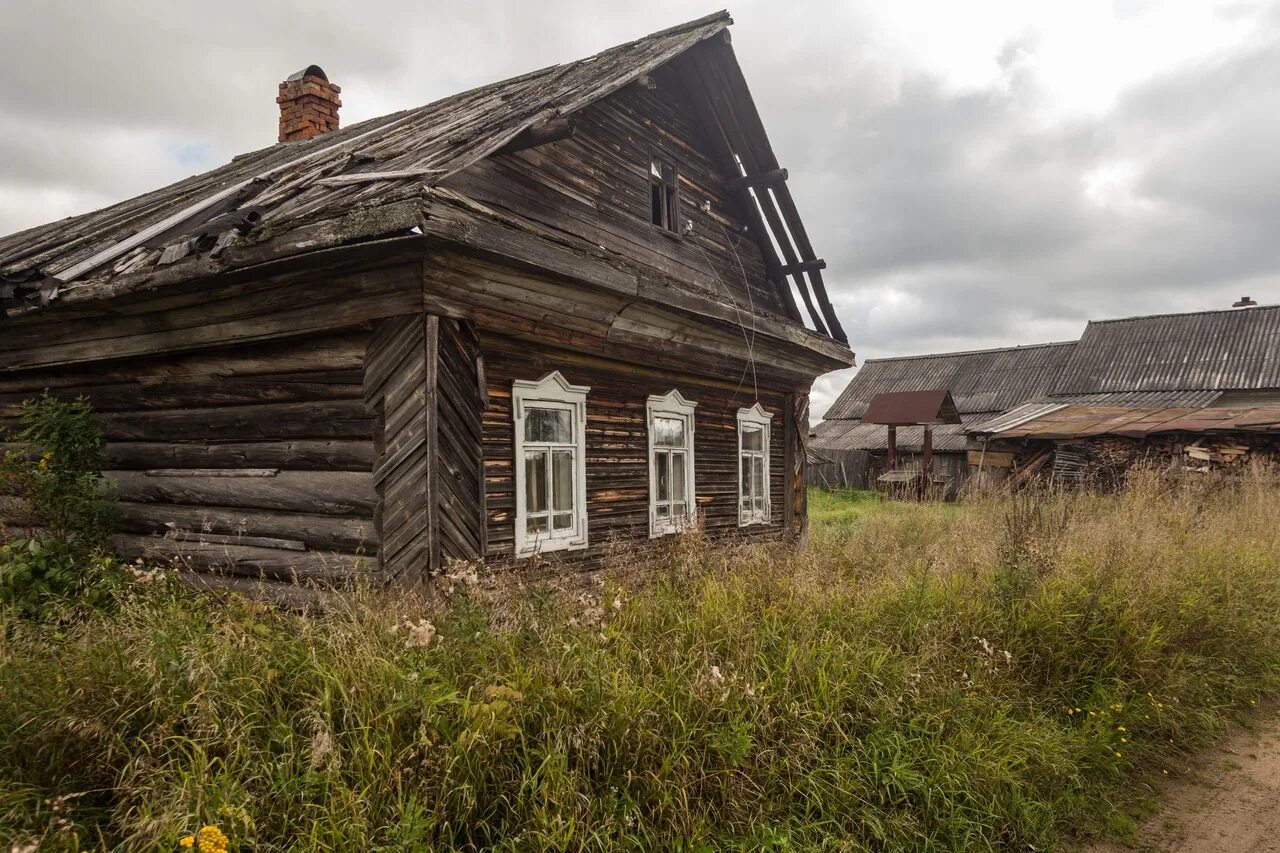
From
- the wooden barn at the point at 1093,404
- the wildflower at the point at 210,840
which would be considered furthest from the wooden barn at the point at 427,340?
the wooden barn at the point at 1093,404

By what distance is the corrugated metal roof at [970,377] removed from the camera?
2683 cm

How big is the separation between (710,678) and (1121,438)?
598 inches

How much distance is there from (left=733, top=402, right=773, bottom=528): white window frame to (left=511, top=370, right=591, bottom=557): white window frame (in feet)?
8.98

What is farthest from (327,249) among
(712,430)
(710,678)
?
(712,430)

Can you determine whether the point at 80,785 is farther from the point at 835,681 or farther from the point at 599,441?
the point at 599,441

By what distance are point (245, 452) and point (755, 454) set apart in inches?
215

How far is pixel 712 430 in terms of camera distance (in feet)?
25.9

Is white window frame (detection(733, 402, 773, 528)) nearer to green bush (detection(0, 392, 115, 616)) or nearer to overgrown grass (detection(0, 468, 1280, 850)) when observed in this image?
overgrown grass (detection(0, 468, 1280, 850))

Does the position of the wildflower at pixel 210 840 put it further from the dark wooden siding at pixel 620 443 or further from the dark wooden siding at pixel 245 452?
the dark wooden siding at pixel 620 443

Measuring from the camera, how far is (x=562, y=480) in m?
5.91

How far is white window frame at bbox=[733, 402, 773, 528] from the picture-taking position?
27.0ft

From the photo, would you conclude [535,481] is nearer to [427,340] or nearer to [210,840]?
[427,340]

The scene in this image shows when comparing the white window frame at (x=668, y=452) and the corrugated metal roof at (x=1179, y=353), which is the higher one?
the corrugated metal roof at (x=1179, y=353)

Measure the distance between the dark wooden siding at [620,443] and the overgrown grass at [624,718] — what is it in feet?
3.85
